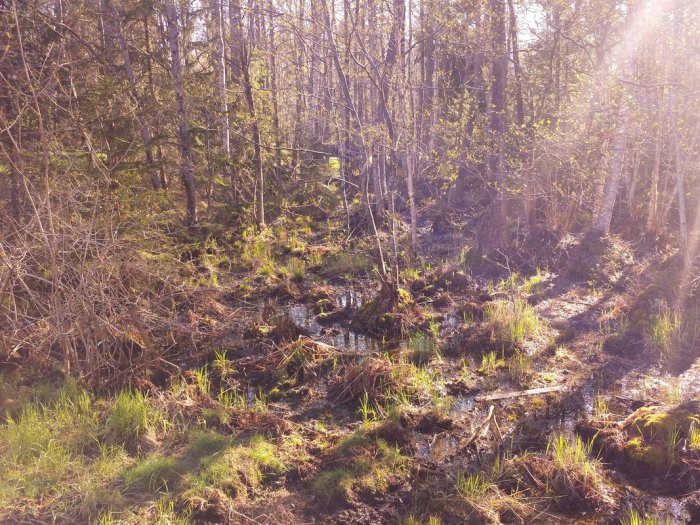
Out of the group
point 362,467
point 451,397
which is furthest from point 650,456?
point 362,467

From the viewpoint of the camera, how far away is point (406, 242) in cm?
1416

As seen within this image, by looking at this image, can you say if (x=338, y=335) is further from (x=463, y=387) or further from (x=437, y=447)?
(x=437, y=447)

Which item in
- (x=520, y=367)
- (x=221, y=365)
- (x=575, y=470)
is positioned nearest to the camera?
(x=575, y=470)

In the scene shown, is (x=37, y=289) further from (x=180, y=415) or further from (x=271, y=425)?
(x=271, y=425)

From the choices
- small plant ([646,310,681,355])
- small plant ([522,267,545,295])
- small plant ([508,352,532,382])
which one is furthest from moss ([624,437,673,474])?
small plant ([522,267,545,295])

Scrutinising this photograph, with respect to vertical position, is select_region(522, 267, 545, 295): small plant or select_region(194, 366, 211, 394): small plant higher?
select_region(522, 267, 545, 295): small plant

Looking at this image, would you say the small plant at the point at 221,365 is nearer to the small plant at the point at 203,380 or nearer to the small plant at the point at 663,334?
the small plant at the point at 203,380

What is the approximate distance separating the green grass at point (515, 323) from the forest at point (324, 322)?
1.9 inches

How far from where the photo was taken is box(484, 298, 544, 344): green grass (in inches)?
311

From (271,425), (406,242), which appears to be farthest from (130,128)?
(406,242)

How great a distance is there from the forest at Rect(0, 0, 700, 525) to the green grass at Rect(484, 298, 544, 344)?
49 mm

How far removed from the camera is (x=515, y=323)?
8.11 m

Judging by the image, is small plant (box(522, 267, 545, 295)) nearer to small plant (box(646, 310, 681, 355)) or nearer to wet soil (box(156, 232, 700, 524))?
wet soil (box(156, 232, 700, 524))

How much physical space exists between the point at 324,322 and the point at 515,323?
11.2ft
